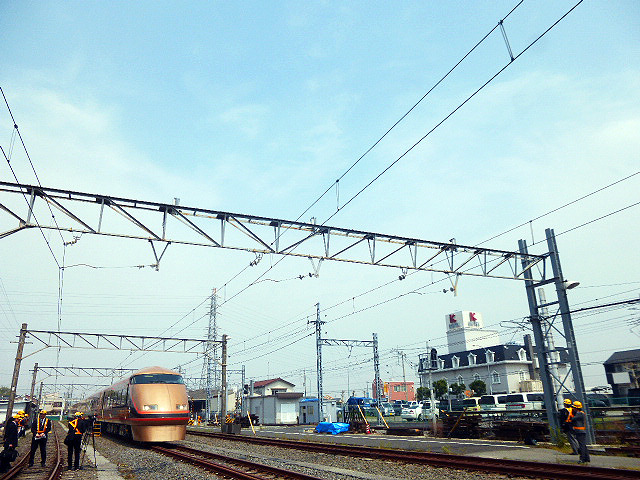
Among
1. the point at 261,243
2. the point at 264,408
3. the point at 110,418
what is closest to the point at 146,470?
the point at 261,243

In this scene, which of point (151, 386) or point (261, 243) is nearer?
point (261, 243)

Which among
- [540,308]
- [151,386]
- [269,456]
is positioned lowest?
[269,456]

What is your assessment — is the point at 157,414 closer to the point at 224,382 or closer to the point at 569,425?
the point at 224,382

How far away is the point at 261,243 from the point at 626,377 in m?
54.7

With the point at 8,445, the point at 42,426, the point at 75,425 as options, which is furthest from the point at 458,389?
the point at 8,445

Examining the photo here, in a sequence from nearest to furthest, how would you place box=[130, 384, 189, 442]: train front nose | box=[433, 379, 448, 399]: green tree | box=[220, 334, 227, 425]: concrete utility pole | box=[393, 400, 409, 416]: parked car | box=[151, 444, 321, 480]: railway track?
1. box=[151, 444, 321, 480]: railway track
2. box=[130, 384, 189, 442]: train front nose
3. box=[220, 334, 227, 425]: concrete utility pole
4. box=[393, 400, 409, 416]: parked car
5. box=[433, 379, 448, 399]: green tree

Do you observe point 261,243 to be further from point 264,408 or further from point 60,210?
point 264,408

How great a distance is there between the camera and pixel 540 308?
18.9 metres

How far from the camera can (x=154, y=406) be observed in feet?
67.9

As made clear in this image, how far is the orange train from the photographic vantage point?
20.5 metres

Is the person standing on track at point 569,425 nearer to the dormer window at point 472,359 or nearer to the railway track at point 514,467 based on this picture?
the railway track at point 514,467

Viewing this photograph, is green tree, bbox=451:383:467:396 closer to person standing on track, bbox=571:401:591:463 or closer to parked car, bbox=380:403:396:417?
parked car, bbox=380:403:396:417

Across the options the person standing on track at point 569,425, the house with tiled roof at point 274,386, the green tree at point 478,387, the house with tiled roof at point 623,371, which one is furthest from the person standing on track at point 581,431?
the house with tiled roof at point 274,386

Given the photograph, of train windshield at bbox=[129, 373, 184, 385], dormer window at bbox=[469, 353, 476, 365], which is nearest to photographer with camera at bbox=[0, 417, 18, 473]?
train windshield at bbox=[129, 373, 184, 385]
